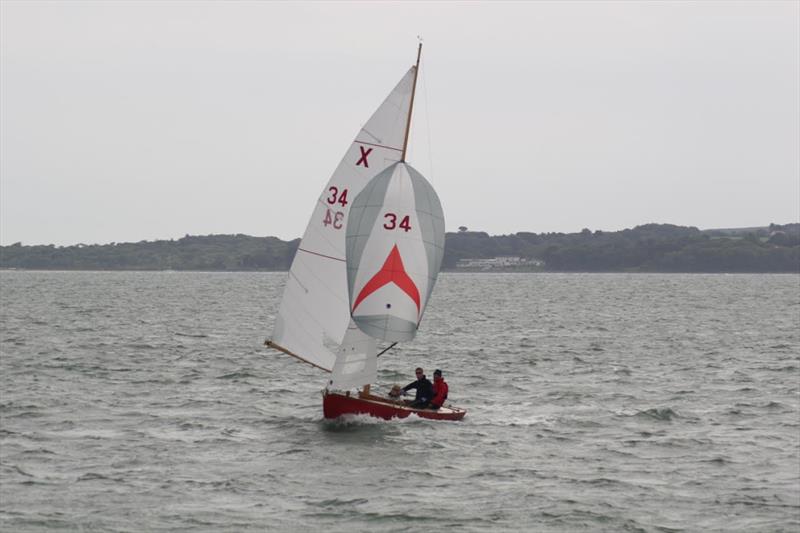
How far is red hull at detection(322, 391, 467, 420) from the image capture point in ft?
94.6

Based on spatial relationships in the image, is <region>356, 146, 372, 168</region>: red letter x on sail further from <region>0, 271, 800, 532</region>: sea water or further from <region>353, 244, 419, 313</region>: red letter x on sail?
<region>0, 271, 800, 532</region>: sea water

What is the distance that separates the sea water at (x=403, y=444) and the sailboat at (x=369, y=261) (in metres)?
1.43

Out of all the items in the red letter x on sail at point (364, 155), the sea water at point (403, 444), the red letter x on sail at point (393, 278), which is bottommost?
the sea water at point (403, 444)

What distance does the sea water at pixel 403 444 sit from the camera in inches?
809

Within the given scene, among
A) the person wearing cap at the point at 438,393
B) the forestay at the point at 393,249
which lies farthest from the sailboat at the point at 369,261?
the person wearing cap at the point at 438,393

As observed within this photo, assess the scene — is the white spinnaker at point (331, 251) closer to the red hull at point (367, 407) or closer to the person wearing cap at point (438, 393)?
the red hull at point (367, 407)

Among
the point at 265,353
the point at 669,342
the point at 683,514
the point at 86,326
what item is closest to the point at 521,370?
the point at 265,353

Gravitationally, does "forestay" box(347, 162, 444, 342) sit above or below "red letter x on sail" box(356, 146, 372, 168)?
below

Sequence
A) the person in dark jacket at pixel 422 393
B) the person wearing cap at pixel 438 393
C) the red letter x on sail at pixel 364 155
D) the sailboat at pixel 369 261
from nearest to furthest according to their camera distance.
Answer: the sailboat at pixel 369 261, the red letter x on sail at pixel 364 155, the person in dark jacket at pixel 422 393, the person wearing cap at pixel 438 393

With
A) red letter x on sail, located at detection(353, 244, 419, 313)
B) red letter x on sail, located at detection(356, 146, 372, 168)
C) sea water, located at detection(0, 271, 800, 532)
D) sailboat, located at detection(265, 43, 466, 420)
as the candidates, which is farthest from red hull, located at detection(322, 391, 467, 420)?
red letter x on sail, located at detection(356, 146, 372, 168)

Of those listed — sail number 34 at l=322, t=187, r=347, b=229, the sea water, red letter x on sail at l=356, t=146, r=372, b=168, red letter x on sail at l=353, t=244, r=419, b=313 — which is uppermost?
red letter x on sail at l=356, t=146, r=372, b=168

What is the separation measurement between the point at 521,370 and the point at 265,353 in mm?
12205

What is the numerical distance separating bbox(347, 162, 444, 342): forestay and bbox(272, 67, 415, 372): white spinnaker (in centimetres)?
74

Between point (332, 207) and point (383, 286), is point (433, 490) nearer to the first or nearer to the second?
point (383, 286)
